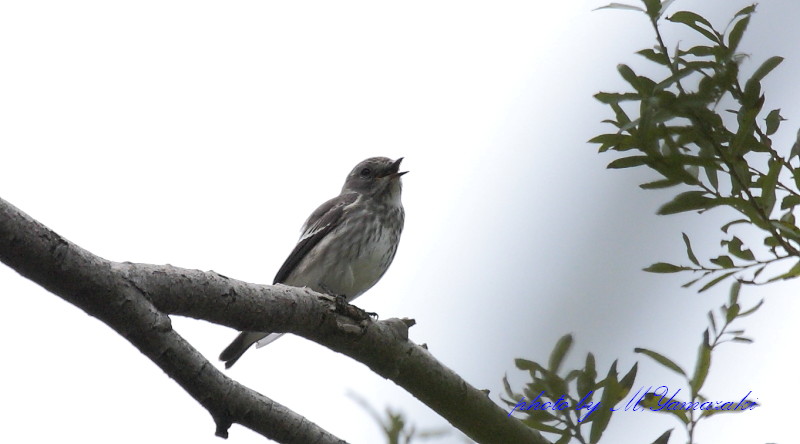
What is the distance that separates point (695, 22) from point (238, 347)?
16.8ft

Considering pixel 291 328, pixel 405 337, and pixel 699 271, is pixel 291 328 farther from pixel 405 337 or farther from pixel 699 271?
pixel 699 271

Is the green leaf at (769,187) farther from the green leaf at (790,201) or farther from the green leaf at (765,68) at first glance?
the green leaf at (765,68)

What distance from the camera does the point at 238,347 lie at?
22.7 ft

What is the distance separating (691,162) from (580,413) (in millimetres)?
782

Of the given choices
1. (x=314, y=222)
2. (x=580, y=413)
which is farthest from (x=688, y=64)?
(x=314, y=222)

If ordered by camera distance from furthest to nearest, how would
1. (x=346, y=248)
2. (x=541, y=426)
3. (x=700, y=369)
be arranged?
(x=346, y=248), (x=541, y=426), (x=700, y=369)

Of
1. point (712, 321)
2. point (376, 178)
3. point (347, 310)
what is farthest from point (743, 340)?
point (376, 178)

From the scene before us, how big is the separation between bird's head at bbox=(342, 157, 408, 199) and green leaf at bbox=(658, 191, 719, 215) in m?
5.32

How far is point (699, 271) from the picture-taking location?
258 centimetres

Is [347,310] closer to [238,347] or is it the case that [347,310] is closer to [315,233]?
[238,347]

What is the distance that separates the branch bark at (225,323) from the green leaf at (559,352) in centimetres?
111

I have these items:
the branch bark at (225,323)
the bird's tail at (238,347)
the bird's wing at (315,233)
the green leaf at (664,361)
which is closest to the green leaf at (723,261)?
the green leaf at (664,361)

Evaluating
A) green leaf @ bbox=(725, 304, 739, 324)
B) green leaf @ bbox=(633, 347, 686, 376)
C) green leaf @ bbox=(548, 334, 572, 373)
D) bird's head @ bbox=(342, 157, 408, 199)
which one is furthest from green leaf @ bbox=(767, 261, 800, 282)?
bird's head @ bbox=(342, 157, 408, 199)

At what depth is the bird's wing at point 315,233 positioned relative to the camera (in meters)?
7.30
